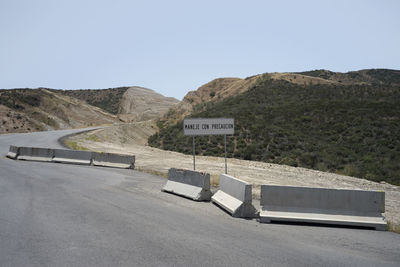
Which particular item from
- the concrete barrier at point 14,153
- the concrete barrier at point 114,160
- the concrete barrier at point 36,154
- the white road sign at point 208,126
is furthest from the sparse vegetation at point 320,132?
the concrete barrier at point 14,153

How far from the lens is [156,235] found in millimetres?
6590

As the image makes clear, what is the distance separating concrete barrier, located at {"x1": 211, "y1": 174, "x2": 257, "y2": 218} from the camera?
865 centimetres

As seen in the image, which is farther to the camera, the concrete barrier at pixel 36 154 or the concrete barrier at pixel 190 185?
the concrete barrier at pixel 36 154

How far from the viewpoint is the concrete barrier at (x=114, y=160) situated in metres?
18.2

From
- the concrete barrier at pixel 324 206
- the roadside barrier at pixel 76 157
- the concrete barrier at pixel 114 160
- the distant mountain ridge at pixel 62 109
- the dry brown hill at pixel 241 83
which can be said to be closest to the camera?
the concrete barrier at pixel 324 206

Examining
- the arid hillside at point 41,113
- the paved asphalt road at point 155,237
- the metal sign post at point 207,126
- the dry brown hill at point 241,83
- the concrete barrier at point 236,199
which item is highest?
the dry brown hill at point 241,83

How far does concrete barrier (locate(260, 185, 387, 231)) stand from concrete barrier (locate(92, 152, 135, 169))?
36.0ft

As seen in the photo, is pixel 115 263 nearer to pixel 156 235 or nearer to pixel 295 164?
pixel 156 235

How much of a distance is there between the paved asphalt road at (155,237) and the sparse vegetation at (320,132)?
1536 cm

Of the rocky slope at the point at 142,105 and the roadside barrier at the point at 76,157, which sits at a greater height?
the rocky slope at the point at 142,105

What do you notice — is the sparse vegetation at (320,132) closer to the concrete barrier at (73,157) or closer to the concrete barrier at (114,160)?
the concrete barrier at (114,160)

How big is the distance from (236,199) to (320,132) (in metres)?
26.8

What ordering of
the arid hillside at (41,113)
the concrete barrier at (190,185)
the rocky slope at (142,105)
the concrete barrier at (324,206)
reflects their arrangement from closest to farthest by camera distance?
the concrete barrier at (324,206)
the concrete barrier at (190,185)
the arid hillside at (41,113)
the rocky slope at (142,105)

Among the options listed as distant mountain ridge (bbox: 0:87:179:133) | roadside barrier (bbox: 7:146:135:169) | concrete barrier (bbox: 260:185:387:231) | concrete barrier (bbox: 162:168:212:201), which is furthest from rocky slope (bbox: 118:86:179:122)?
concrete barrier (bbox: 260:185:387:231)
